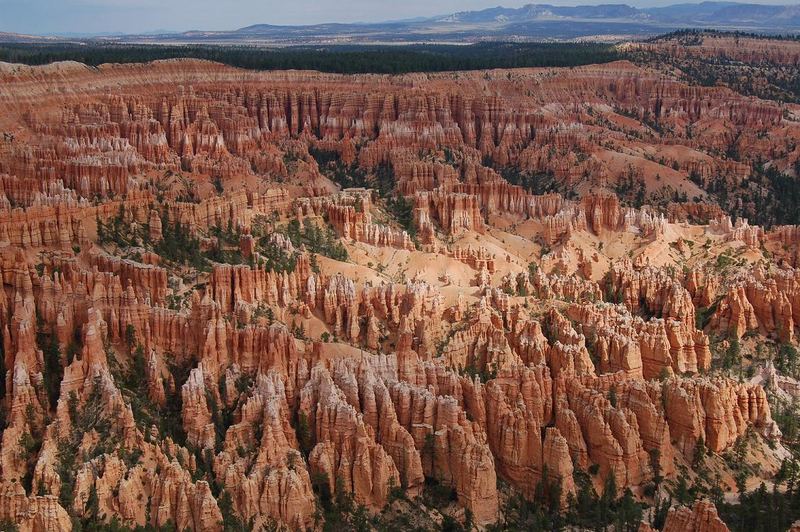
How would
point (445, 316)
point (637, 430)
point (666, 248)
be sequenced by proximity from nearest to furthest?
point (637, 430), point (445, 316), point (666, 248)

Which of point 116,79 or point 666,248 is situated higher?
point 116,79

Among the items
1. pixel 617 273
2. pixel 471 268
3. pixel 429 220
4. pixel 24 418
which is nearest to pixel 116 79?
pixel 429 220

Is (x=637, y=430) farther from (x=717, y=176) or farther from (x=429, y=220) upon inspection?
(x=717, y=176)

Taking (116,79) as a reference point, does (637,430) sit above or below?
below

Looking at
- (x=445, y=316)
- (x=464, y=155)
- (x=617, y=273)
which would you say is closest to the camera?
(x=445, y=316)

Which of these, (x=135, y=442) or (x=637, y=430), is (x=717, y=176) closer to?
(x=637, y=430)

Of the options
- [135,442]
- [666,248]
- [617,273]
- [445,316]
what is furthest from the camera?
[666,248]

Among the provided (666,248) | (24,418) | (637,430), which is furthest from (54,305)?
(666,248)

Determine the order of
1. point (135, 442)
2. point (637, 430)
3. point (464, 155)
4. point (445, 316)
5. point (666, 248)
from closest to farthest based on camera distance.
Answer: point (135, 442) → point (637, 430) → point (445, 316) → point (666, 248) → point (464, 155)

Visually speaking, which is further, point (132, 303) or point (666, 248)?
point (666, 248)
